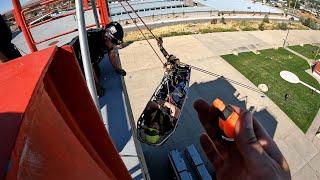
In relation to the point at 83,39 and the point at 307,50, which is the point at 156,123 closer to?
the point at 83,39

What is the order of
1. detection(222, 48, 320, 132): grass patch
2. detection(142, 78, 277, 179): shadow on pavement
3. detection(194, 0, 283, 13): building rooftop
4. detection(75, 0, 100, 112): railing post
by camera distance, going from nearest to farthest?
detection(75, 0, 100, 112): railing post, detection(142, 78, 277, 179): shadow on pavement, detection(222, 48, 320, 132): grass patch, detection(194, 0, 283, 13): building rooftop

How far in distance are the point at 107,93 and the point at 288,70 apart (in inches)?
820

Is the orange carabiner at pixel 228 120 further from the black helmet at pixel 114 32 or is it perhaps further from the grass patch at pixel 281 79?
the grass patch at pixel 281 79

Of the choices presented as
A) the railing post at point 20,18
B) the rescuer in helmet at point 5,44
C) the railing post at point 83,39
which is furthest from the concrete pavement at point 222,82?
the railing post at point 83,39

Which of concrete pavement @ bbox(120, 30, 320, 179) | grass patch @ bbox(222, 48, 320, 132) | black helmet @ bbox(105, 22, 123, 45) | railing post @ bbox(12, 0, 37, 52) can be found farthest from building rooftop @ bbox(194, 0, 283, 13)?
railing post @ bbox(12, 0, 37, 52)

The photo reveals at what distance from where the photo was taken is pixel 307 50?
30.8m

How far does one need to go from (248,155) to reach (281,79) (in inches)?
914

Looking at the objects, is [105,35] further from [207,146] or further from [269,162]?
[269,162]

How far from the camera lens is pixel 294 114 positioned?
19484 mm

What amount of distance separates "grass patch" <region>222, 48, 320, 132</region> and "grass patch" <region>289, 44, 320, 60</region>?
1.85m

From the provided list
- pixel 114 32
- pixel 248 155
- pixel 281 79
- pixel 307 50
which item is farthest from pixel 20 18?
pixel 307 50

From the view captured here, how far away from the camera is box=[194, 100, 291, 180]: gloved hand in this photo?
1.88 meters

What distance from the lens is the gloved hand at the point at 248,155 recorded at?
73.9 inches

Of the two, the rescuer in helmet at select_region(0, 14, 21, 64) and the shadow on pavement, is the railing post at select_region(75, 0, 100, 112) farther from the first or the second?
the shadow on pavement
